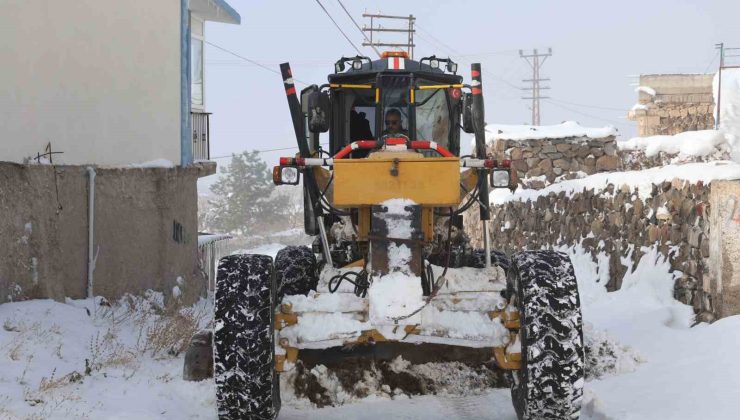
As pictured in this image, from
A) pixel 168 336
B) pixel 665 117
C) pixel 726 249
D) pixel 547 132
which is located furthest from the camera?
pixel 665 117

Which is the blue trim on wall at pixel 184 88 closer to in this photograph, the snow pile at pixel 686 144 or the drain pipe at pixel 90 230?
the drain pipe at pixel 90 230

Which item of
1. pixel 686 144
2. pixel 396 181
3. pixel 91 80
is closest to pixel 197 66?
pixel 91 80

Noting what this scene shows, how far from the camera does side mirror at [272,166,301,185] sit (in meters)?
6.33

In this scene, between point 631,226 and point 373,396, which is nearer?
point 373,396

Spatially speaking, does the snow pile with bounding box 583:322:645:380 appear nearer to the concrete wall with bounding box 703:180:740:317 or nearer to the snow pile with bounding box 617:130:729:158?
the concrete wall with bounding box 703:180:740:317

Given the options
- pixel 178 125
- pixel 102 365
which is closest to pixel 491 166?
pixel 102 365

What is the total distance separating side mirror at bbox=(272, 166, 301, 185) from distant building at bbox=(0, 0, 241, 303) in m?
5.29

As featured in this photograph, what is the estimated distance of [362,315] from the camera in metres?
5.90

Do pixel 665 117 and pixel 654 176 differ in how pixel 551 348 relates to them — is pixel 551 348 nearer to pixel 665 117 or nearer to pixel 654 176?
pixel 654 176

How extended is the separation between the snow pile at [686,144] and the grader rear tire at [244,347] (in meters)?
17.2

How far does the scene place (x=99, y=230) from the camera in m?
13.1

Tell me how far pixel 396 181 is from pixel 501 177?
965 mm

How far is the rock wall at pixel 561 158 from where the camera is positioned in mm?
21797

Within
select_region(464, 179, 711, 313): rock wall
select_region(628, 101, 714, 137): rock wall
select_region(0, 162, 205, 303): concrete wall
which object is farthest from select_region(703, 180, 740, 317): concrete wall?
select_region(628, 101, 714, 137): rock wall
